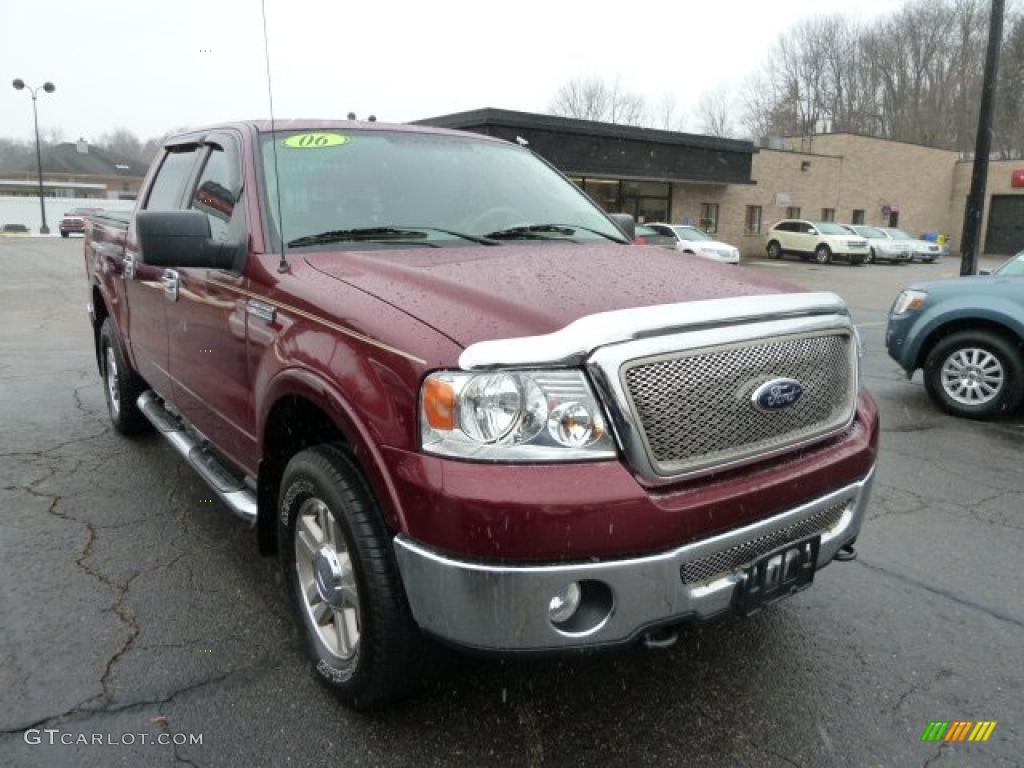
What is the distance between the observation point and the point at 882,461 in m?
5.20

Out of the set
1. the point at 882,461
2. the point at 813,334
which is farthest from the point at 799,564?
the point at 882,461

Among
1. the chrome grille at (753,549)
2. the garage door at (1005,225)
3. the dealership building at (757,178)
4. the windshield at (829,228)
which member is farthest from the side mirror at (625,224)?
the garage door at (1005,225)

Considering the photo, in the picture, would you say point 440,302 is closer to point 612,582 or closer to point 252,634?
point 612,582

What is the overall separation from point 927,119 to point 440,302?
70.9m

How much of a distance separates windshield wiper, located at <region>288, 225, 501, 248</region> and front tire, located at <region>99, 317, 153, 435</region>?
2693 mm

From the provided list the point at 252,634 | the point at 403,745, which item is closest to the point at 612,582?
the point at 403,745

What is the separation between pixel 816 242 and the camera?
107 feet

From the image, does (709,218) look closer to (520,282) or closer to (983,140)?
(983,140)

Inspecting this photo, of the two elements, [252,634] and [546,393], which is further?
[252,634]

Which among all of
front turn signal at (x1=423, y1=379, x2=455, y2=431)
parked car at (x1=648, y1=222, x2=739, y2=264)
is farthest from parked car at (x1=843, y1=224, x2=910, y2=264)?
front turn signal at (x1=423, y1=379, x2=455, y2=431)

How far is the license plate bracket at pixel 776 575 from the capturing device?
2.21 m

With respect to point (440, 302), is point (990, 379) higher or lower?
lower

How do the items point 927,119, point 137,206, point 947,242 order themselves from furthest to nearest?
1. point 927,119
2. point 947,242
3. point 137,206

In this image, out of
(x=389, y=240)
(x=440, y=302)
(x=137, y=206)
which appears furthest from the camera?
(x=137, y=206)
